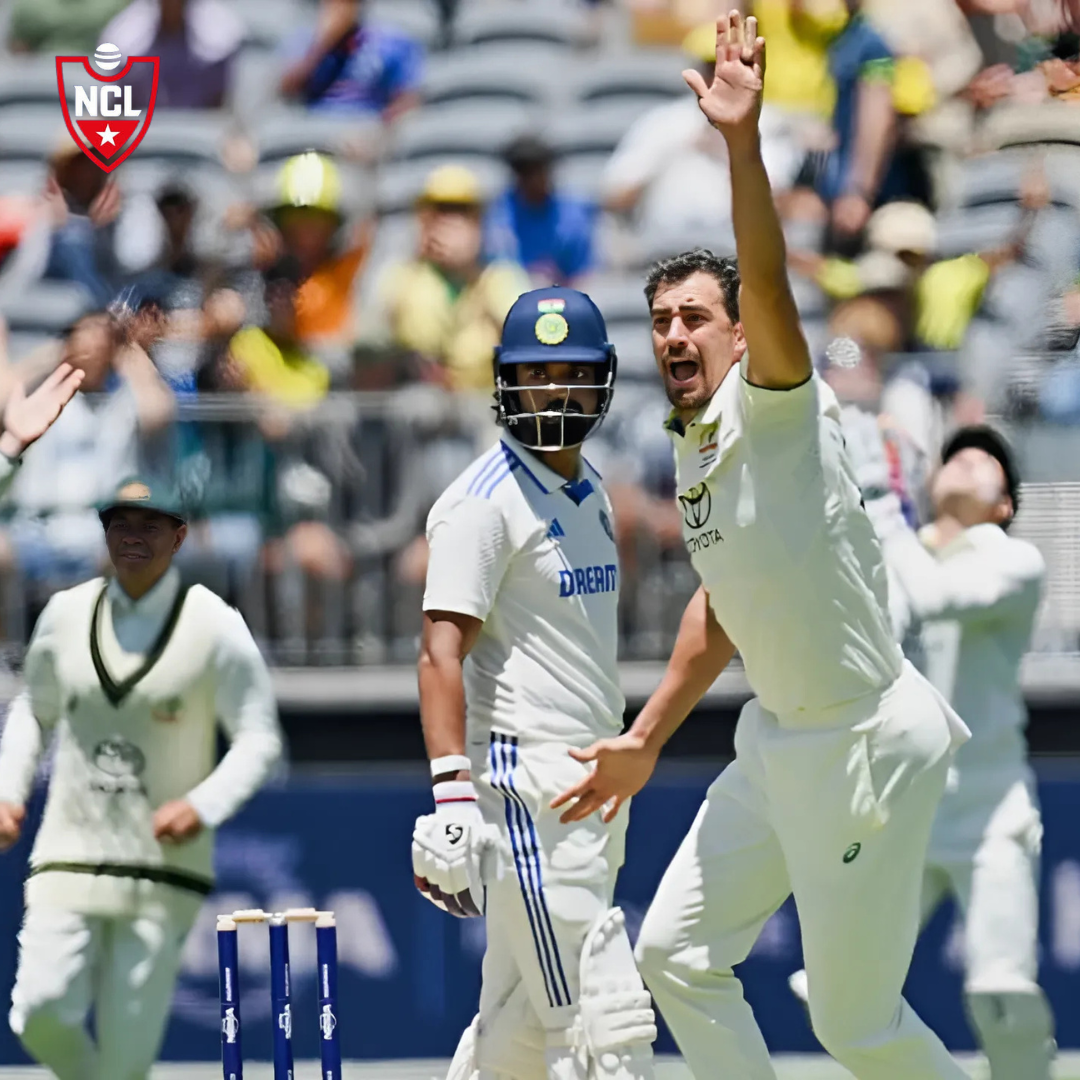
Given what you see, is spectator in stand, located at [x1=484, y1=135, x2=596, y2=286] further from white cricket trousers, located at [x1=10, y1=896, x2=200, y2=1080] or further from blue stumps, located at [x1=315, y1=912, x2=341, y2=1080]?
blue stumps, located at [x1=315, y1=912, x2=341, y2=1080]

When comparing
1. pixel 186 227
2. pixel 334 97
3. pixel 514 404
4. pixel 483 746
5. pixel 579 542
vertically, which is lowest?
pixel 483 746

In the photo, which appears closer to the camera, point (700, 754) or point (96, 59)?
point (700, 754)

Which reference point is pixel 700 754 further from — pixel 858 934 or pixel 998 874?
pixel 858 934

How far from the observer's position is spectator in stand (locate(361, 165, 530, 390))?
27.8 ft

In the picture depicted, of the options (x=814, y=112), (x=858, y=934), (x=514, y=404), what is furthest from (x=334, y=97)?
(x=858, y=934)

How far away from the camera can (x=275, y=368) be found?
851 cm

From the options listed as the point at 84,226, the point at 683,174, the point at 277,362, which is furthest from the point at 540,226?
the point at 84,226

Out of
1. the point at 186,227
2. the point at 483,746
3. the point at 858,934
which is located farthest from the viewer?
the point at 186,227

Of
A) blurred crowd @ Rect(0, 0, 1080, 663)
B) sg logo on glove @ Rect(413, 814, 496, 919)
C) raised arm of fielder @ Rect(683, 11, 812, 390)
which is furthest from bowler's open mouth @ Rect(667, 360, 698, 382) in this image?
blurred crowd @ Rect(0, 0, 1080, 663)

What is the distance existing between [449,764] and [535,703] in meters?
0.35

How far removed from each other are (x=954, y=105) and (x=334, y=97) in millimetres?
2637

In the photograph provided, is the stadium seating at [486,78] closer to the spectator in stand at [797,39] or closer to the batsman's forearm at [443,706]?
the spectator in stand at [797,39]

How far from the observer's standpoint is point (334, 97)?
9.54 meters

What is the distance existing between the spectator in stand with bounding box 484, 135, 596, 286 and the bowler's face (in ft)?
13.2
